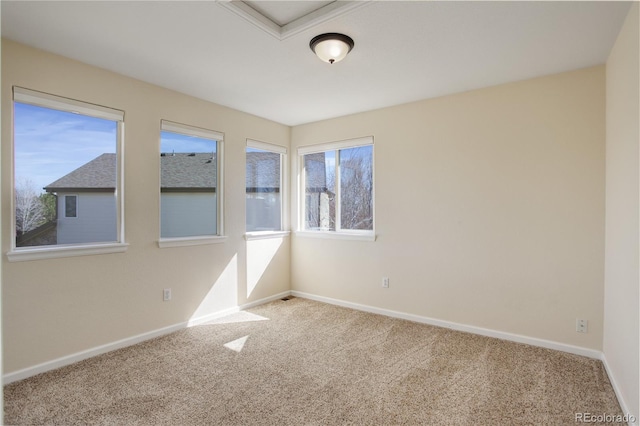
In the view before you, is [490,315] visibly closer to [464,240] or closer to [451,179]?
[464,240]

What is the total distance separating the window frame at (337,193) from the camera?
4.38 m

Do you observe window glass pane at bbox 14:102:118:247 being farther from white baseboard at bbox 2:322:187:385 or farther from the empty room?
white baseboard at bbox 2:322:187:385

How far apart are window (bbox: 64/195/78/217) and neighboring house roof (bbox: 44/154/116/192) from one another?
0.07 meters

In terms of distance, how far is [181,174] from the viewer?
3.88 metres

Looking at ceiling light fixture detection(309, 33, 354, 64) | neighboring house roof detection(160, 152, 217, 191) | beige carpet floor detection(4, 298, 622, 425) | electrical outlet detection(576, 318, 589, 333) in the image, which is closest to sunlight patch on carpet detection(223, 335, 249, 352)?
beige carpet floor detection(4, 298, 622, 425)

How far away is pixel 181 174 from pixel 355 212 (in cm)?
210

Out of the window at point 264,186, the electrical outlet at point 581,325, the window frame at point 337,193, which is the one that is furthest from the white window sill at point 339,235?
the electrical outlet at point 581,325

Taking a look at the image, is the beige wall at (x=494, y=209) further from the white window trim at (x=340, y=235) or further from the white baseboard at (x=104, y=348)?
the white baseboard at (x=104, y=348)

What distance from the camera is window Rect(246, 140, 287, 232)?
4609 mm

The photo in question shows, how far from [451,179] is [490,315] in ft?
4.60

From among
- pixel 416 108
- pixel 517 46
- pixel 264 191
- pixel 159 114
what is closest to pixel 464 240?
pixel 416 108

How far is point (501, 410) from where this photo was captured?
93.4 inches

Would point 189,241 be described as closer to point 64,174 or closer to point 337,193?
point 64,174

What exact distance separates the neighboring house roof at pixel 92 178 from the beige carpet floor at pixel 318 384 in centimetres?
146
